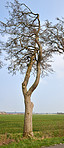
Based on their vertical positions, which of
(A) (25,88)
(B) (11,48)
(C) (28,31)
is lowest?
(A) (25,88)

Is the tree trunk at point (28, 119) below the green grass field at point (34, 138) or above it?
above

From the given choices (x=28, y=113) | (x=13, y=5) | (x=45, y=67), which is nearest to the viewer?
(x=28, y=113)

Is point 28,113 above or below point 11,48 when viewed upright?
below

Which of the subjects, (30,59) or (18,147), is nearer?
(18,147)

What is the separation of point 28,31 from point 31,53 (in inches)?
70.5

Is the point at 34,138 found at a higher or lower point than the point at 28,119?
lower

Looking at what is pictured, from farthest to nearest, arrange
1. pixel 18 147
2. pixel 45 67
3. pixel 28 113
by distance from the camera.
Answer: pixel 45 67 < pixel 28 113 < pixel 18 147

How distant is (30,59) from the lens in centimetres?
1709

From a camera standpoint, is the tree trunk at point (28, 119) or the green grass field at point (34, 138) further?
the tree trunk at point (28, 119)

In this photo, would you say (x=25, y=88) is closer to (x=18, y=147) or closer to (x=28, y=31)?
(x=28, y=31)

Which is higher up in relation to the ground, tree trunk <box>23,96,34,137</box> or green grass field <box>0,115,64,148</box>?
tree trunk <box>23,96,34,137</box>

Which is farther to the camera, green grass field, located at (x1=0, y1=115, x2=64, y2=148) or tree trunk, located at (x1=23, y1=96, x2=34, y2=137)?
tree trunk, located at (x1=23, y1=96, x2=34, y2=137)

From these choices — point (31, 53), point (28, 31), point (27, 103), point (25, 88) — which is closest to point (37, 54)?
point (31, 53)

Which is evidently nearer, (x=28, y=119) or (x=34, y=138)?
(x=34, y=138)
